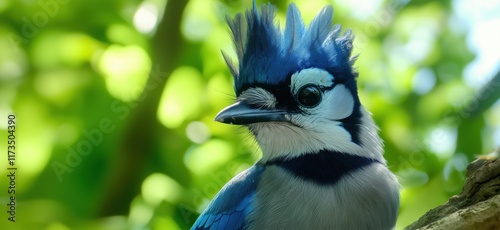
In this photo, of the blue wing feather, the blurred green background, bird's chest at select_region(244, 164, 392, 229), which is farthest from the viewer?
the blurred green background

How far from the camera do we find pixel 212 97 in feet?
9.72

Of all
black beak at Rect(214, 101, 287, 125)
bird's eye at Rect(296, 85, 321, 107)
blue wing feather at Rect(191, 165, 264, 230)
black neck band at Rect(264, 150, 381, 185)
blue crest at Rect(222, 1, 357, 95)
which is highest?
blue crest at Rect(222, 1, 357, 95)

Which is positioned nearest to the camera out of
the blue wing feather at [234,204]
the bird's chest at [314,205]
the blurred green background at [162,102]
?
the bird's chest at [314,205]

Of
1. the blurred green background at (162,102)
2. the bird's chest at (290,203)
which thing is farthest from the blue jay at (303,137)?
the blurred green background at (162,102)

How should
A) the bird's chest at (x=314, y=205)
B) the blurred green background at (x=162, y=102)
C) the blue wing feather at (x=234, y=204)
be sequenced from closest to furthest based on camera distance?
the bird's chest at (x=314, y=205)
the blue wing feather at (x=234, y=204)
the blurred green background at (x=162, y=102)

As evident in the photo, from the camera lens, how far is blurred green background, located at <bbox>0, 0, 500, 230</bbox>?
9.20 ft

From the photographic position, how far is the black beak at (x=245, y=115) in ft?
5.81

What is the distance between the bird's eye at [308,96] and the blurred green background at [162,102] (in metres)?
0.89

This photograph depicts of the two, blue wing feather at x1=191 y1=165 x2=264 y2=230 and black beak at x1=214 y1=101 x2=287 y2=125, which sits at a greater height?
black beak at x1=214 y1=101 x2=287 y2=125

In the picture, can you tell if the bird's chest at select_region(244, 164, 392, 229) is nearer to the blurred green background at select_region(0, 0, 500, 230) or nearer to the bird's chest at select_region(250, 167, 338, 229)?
the bird's chest at select_region(250, 167, 338, 229)

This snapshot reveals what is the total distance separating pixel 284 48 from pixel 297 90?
165 millimetres

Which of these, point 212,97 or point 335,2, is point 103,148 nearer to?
point 212,97

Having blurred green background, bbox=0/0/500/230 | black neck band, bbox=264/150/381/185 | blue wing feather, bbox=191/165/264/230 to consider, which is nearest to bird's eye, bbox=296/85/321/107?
black neck band, bbox=264/150/381/185

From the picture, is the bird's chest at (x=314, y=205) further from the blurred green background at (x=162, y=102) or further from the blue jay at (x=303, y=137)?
the blurred green background at (x=162, y=102)
